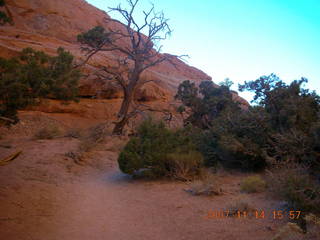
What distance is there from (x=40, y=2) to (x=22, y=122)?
96.5ft

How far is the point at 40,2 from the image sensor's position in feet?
136

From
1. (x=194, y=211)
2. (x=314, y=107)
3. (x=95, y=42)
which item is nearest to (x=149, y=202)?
(x=194, y=211)

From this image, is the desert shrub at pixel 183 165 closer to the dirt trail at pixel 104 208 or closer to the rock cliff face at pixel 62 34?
the dirt trail at pixel 104 208

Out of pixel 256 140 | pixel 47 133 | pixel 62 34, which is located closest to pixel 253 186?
pixel 256 140

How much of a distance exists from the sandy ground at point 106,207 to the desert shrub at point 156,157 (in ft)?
1.59

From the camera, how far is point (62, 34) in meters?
39.0

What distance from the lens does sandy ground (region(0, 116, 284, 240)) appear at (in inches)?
196

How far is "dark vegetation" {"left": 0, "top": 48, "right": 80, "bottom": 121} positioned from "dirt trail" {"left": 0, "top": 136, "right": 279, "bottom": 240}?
200 centimetres

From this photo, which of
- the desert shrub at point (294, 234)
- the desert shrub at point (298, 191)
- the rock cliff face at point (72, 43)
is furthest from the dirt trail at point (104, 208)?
the rock cliff face at point (72, 43)

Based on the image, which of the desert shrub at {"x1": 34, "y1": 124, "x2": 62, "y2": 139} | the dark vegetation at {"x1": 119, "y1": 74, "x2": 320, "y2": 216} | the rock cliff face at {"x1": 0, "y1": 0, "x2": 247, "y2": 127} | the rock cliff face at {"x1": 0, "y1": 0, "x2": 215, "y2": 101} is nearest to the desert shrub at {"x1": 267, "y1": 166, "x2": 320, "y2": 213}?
the dark vegetation at {"x1": 119, "y1": 74, "x2": 320, "y2": 216}

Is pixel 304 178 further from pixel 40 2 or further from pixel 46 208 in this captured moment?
pixel 40 2

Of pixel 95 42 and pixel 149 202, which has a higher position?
pixel 95 42

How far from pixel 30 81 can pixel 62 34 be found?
106 feet

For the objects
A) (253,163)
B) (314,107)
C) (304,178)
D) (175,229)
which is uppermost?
(314,107)
